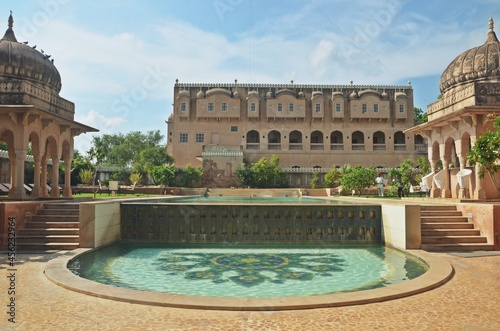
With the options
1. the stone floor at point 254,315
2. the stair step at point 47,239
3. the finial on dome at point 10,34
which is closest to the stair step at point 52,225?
the stair step at point 47,239

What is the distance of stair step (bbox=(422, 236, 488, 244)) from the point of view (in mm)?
8750

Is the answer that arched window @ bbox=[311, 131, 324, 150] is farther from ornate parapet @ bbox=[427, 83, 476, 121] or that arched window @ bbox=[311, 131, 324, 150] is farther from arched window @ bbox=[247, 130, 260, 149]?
ornate parapet @ bbox=[427, 83, 476, 121]

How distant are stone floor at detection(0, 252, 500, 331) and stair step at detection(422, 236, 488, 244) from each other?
11.7ft

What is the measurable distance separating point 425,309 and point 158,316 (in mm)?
2971

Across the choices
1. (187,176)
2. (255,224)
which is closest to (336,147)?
(187,176)

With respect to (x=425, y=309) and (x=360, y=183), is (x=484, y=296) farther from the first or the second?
(x=360, y=183)

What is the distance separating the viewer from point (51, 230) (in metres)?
9.11

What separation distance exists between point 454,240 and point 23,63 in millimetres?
15098

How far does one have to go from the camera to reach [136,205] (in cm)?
1048

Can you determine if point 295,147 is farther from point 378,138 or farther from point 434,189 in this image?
point 434,189

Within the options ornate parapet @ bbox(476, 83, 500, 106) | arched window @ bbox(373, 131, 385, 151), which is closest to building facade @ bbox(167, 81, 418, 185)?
arched window @ bbox(373, 131, 385, 151)

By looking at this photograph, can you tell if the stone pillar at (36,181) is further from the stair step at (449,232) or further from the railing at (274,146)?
the railing at (274,146)

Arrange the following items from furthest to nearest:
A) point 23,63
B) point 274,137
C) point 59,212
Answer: point 274,137 → point 23,63 → point 59,212

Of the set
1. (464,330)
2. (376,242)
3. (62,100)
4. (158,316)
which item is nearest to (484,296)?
(464,330)
